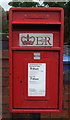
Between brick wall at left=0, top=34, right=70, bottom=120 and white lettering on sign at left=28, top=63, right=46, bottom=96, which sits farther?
brick wall at left=0, top=34, right=70, bottom=120

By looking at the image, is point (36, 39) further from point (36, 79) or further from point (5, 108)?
point (5, 108)

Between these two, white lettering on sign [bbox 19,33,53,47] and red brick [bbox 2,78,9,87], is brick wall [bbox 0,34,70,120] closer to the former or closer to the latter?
red brick [bbox 2,78,9,87]

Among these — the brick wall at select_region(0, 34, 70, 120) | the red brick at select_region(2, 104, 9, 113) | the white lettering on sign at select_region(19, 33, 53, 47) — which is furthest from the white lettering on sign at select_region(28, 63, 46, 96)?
the red brick at select_region(2, 104, 9, 113)

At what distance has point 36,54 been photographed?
2354 mm

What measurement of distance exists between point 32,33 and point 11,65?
0.40 metres

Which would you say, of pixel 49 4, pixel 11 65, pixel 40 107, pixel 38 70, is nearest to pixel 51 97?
pixel 40 107

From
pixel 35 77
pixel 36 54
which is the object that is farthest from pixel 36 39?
pixel 35 77

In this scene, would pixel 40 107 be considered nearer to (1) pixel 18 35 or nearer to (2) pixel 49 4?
(1) pixel 18 35

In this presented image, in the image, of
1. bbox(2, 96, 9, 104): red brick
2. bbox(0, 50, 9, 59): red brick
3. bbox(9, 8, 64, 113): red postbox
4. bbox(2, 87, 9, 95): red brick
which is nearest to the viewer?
bbox(9, 8, 64, 113): red postbox

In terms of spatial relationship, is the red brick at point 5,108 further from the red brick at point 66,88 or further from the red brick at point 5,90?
the red brick at point 66,88

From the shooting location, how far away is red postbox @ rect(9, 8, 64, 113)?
2334 millimetres

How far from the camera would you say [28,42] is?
235cm

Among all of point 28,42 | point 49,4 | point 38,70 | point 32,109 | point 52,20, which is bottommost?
point 32,109

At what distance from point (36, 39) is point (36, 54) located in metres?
0.16
